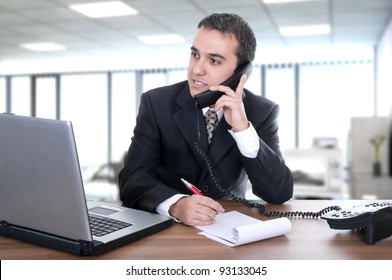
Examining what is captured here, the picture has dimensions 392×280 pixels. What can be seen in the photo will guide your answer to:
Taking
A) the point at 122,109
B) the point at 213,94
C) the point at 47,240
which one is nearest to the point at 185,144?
the point at 213,94

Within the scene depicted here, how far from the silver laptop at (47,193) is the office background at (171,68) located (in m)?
3.38

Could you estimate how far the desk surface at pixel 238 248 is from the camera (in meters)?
0.93

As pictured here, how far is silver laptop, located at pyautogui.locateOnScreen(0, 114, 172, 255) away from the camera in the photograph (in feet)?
2.86

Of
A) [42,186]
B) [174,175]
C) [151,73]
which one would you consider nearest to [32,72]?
[151,73]

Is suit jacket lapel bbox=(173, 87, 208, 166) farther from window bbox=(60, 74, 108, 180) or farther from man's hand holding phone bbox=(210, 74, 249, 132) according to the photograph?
window bbox=(60, 74, 108, 180)

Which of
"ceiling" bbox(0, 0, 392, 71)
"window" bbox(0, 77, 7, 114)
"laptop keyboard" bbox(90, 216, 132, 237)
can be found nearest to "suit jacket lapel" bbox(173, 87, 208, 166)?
"laptop keyboard" bbox(90, 216, 132, 237)

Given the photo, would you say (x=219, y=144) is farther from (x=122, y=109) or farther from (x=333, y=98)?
(x=122, y=109)

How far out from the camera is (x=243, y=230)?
0.99m

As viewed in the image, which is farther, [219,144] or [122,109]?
[122,109]

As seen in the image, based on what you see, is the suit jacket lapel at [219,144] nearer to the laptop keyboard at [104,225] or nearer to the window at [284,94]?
the laptop keyboard at [104,225]

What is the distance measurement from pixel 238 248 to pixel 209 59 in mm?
765
